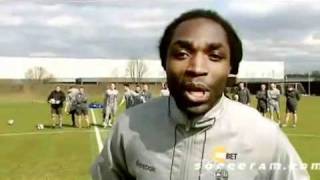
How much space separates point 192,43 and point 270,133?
399 mm

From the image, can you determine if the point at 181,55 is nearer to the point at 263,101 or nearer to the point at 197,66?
the point at 197,66

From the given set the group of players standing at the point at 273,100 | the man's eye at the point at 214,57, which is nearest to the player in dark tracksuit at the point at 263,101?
the group of players standing at the point at 273,100

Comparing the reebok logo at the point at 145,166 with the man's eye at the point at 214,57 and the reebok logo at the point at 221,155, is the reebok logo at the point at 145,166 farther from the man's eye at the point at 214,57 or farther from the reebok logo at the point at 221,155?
the man's eye at the point at 214,57

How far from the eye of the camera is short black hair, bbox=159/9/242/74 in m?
2.22

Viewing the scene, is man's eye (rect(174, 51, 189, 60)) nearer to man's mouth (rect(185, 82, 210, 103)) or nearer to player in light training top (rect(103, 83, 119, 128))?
man's mouth (rect(185, 82, 210, 103))

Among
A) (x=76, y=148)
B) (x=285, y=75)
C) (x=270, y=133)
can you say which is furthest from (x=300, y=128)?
(x=285, y=75)

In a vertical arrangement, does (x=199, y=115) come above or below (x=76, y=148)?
above

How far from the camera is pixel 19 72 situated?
339 feet

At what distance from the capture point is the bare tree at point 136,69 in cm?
10012

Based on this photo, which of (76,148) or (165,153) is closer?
(165,153)

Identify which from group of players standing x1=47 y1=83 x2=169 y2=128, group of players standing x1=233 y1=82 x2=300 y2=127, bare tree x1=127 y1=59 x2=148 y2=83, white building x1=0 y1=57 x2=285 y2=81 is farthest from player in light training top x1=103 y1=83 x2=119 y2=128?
white building x1=0 y1=57 x2=285 y2=81

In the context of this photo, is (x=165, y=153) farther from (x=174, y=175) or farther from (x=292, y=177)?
(x=292, y=177)

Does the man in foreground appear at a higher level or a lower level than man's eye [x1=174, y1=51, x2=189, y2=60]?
lower

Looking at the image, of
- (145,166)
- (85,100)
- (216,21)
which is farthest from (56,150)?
(216,21)
